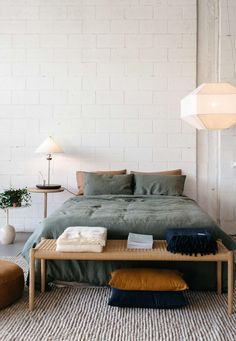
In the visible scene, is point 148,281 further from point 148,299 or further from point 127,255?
point 127,255

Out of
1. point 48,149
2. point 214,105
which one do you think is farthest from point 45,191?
point 214,105

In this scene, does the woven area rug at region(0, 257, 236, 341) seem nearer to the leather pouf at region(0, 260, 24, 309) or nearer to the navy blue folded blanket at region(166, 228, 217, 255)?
the leather pouf at region(0, 260, 24, 309)

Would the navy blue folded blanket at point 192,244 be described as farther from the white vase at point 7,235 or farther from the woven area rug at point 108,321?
the white vase at point 7,235

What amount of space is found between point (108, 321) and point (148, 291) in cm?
37

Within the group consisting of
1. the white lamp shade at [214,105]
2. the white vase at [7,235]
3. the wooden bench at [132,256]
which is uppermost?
the white lamp shade at [214,105]

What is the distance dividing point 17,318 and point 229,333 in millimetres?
1426

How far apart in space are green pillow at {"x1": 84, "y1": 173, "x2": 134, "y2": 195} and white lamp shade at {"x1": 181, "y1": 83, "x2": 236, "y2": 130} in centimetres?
170

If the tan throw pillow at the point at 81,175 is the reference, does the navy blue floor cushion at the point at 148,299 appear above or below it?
below

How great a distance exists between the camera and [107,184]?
447 cm

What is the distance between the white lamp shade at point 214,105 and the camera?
9.34ft

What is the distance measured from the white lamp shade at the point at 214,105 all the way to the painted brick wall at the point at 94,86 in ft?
6.62

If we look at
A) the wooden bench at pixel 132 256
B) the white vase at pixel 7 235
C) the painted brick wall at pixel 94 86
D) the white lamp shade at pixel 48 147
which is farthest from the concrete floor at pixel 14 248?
the wooden bench at pixel 132 256

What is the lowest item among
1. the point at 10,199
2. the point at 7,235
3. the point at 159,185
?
the point at 7,235

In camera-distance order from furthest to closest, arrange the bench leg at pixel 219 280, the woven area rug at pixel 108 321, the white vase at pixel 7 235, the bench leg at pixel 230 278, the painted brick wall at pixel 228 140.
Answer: the painted brick wall at pixel 228 140 < the white vase at pixel 7 235 < the bench leg at pixel 219 280 < the bench leg at pixel 230 278 < the woven area rug at pixel 108 321
